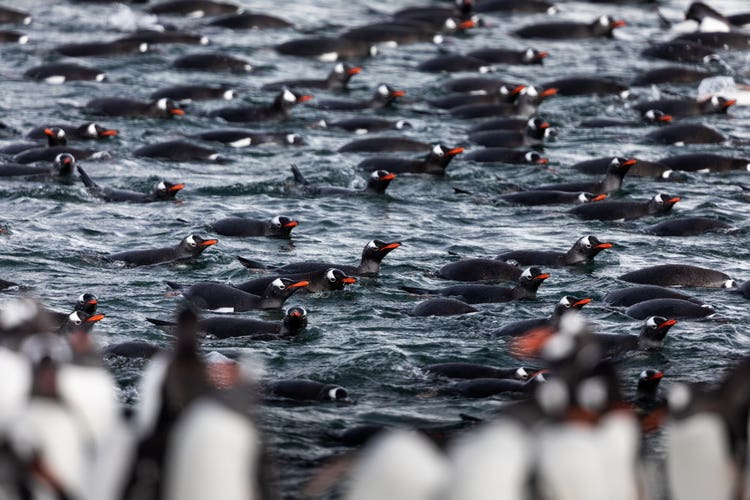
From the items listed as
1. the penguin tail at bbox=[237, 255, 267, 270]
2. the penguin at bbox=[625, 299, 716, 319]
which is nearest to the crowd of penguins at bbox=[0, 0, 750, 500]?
the penguin at bbox=[625, 299, 716, 319]

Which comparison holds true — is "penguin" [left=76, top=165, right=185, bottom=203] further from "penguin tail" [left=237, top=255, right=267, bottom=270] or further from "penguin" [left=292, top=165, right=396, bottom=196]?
"penguin tail" [left=237, top=255, right=267, bottom=270]

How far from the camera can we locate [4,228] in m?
14.4

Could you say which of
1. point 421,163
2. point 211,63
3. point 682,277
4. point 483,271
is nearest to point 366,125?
point 421,163

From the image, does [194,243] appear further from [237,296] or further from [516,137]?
[516,137]

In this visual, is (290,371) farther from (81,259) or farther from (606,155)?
(606,155)

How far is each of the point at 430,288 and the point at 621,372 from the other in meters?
2.52

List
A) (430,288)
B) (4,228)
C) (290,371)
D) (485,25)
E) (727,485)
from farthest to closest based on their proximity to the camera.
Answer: (485,25) → (4,228) → (430,288) → (290,371) → (727,485)

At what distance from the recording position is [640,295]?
Result: 40.8ft

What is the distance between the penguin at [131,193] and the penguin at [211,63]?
6358 mm

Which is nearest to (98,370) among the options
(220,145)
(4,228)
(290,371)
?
(290,371)

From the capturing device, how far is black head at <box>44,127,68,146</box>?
16.8 m

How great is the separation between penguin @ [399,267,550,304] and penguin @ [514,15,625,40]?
12.3 m

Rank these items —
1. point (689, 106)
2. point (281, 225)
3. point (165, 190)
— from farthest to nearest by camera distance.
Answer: point (689, 106) → point (165, 190) → point (281, 225)

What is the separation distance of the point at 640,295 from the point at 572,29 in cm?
1254
